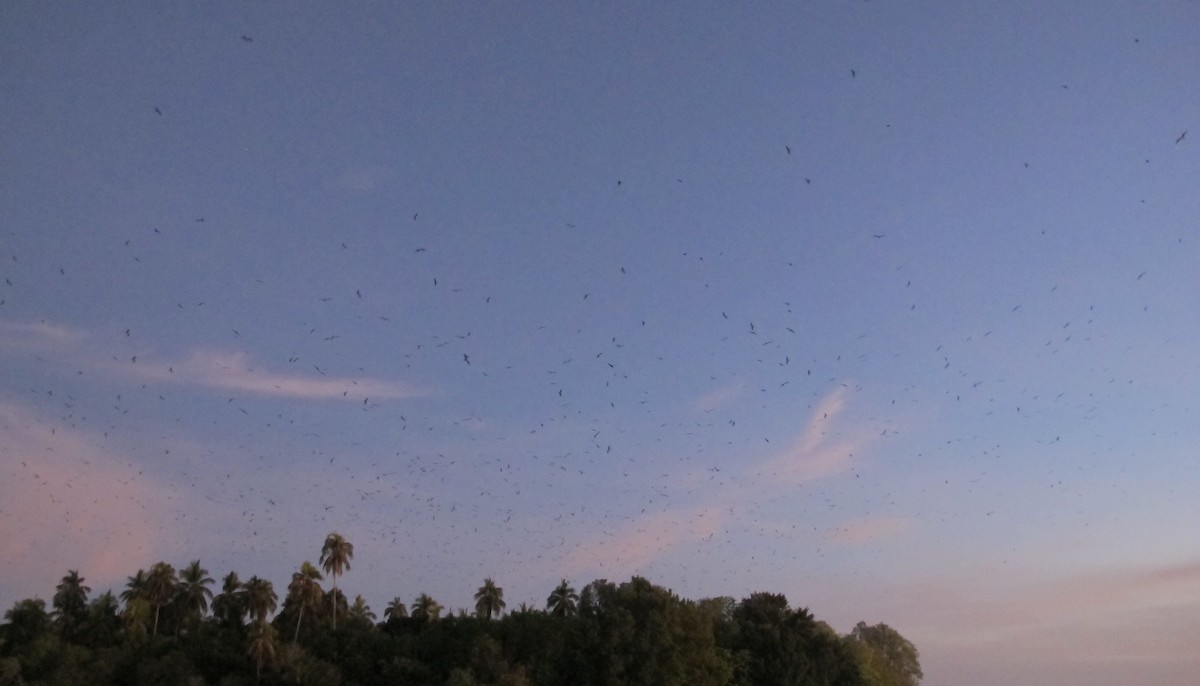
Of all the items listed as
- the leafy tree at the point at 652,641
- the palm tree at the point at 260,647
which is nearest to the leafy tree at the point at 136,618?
the palm tree at the point at 260,647

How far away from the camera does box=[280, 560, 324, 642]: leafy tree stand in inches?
3142

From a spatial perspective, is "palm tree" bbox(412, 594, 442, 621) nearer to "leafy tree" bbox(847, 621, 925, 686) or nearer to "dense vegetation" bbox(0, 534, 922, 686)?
"dense vegetation" bbox(0, 534, 922, 686)

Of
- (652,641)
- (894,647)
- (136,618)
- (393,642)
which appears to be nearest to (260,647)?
(393,642)

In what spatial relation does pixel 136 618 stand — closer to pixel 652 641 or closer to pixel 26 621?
pixel 26 621

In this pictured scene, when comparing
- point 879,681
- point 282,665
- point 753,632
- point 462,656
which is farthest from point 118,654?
point 879,681

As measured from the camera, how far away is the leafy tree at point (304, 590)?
7981 centimetres

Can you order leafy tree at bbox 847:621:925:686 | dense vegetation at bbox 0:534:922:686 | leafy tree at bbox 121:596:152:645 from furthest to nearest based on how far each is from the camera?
leafy tree at bbox 847:621:925:686 < leafy tree at bbox 121:596:152:645 < dense vegetation at bbox 0:534:922:686

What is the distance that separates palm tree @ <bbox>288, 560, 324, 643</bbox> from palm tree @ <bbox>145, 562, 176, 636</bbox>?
1103 centimetres

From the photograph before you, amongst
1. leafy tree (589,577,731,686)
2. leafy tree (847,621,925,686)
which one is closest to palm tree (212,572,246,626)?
leafy tree (589,577,731,686)

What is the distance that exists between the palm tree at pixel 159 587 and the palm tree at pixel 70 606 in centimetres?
542

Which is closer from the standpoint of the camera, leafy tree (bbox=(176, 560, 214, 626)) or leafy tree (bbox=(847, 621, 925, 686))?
leafy tree (bbox=(176, 560, 214, 626))

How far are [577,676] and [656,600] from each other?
24.5ft

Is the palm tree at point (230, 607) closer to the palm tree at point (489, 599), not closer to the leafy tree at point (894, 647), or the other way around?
the palm tree at point (489, 599)

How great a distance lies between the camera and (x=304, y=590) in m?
80.2
